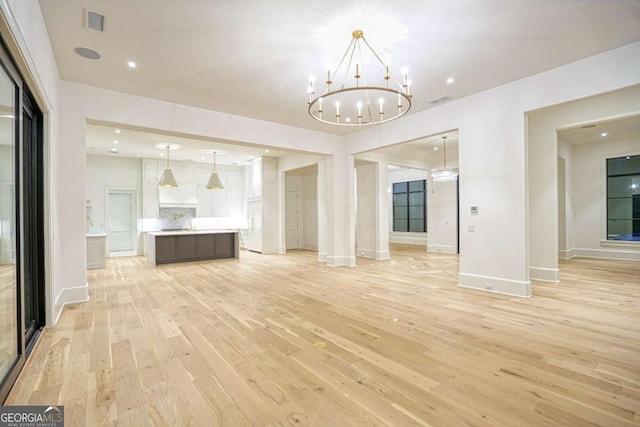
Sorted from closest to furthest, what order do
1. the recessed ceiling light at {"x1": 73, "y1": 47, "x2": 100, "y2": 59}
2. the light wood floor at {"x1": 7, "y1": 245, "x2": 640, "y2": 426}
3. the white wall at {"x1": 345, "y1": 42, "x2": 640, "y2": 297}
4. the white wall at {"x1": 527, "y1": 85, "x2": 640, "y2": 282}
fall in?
1. the light wood floor at {"x1": 7, "y1": 245, "x2": 640, "y2": 426}
2. the recessed ceiling light at {"x1": 73, "y1": 47, "x2": 100, "y2": 59}
3. the white wall at {"x1": 345, "y1": 42, "x2": 640, "y2": 297}
4. the white wall at {"x1": 527, "y1": 85, "x2": 640, "y2": 282}

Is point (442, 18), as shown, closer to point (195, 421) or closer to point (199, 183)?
point (195, 421)

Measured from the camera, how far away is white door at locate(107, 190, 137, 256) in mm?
10016

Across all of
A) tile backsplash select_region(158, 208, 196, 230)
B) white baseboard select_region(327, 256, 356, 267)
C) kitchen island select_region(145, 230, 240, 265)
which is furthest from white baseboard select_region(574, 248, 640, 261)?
tile backsplash select_region(158, 208, 196, 230)

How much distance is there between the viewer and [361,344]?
2.91m

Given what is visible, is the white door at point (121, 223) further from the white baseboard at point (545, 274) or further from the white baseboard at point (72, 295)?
the white baseboard at point (545, 274)

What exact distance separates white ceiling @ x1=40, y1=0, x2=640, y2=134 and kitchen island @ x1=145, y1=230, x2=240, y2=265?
4337 millimetres

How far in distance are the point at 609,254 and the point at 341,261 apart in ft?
23.5

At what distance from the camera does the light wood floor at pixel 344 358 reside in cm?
191

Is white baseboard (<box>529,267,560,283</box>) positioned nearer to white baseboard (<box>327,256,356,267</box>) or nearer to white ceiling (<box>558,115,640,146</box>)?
white ceiling (<box>558,115,640,146</box>)

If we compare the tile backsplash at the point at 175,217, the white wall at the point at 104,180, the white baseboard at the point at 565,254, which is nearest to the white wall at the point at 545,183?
the white baseboard at the point at 565,254

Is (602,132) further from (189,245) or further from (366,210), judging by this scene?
(189,245)

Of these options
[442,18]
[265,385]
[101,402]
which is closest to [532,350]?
[265,385]

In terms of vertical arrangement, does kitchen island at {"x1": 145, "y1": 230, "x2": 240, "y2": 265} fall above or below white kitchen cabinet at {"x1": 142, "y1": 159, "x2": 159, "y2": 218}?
below

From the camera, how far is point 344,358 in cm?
262
